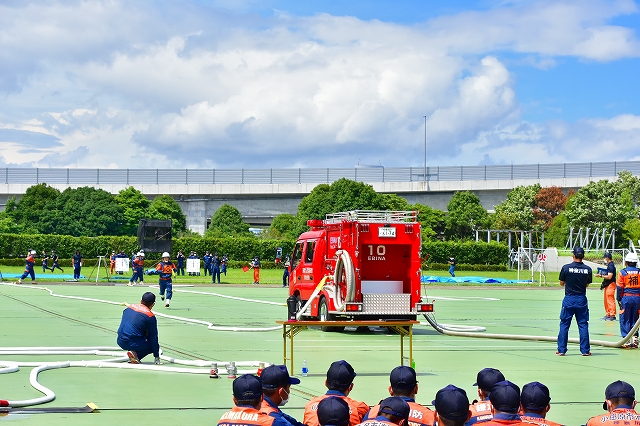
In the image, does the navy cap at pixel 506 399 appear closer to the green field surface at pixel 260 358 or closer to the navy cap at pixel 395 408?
the navy cap at pixel 395 408

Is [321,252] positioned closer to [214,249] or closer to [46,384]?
[46,384]

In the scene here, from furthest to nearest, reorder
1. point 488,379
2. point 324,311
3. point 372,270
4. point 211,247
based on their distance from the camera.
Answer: point 211,247 → point 324,311 → point 372,270 → point 488,379

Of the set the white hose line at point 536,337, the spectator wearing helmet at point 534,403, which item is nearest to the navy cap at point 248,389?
the spectator wearing helmet at point 534,403

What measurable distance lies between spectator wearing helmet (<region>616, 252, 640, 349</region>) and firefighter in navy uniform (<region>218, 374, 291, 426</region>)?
13.7 m

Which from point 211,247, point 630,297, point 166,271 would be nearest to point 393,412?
point 630,297

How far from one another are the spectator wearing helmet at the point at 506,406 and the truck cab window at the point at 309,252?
16.9 metres

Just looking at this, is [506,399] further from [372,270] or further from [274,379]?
[372,270]

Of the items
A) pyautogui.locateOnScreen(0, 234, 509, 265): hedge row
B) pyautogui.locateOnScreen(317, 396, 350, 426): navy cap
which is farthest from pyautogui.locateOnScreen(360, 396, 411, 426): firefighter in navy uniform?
pyautogui.locateOnScreen(0, 234, 509, 265): hedge row

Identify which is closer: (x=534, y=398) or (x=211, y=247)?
(x=534, y=398)

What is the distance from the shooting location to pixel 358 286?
2098 centimetres

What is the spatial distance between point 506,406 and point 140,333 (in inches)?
374

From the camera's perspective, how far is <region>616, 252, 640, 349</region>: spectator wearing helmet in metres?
18.9

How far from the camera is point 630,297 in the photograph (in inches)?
747

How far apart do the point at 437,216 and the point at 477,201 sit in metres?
4.34
